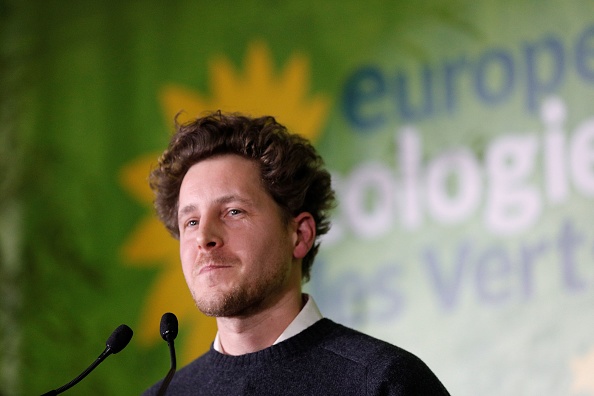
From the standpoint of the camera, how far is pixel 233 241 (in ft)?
6.59

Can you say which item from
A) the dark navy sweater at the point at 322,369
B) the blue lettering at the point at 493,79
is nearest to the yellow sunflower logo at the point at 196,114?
the blue lettering at the point at 493,79

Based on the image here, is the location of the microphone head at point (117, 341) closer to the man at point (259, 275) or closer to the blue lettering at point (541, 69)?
the man at point (259, 275)

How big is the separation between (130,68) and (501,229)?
1602mm

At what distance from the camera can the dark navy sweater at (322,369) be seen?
1.88m

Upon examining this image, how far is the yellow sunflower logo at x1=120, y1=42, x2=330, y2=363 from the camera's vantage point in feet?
10.9

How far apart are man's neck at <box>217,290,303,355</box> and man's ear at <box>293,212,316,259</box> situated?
0.40 feet

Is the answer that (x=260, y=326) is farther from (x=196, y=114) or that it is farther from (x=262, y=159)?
(x=196, y=114)

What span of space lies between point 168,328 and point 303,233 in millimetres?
491

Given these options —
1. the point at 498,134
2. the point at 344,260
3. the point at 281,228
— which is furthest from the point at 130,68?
the point at 281,228

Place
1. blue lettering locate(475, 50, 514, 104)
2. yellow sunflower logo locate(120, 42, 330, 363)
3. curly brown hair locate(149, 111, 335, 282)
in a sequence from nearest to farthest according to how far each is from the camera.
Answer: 1. curly brown hair locate(149, 111, 335, 282)
2. blue lettering locate(475, 50, 514, 104)
3. yellow sunflower logo locate(120, 42, 330, 363)

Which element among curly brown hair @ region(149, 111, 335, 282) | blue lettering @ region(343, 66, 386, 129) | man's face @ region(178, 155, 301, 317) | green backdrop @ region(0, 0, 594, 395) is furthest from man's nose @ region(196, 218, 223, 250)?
blue lettering @ region(343, 66, 386, 129)

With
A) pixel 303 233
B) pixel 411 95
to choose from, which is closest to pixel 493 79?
pixel 411 95

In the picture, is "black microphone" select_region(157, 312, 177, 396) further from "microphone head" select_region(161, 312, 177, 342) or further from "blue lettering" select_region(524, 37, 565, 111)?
"blue lettering" select_region(524, 37, 565, 111)

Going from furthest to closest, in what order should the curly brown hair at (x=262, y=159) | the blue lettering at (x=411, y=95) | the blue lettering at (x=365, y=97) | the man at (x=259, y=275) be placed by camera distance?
the blue lettering at (x=365, y=97), the blue lettering at (x=411, y=95), the curly brown hair at (x=262, y=159), the man at (x=259, y=275)
